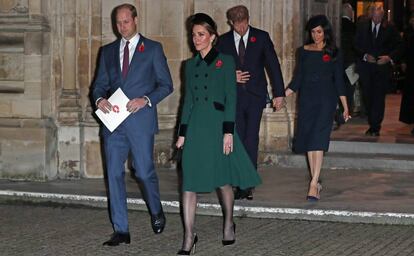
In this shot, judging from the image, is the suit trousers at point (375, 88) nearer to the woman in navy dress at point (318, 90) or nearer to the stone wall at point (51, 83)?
the stone wall at point (51, 83)

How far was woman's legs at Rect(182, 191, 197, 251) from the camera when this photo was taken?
8711mm

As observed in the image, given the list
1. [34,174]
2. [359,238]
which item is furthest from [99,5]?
[359,238]

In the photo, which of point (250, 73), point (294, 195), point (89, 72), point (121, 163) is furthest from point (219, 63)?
point (89, 72)

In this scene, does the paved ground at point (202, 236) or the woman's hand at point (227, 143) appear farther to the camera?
the paved ground at point (202, 236)

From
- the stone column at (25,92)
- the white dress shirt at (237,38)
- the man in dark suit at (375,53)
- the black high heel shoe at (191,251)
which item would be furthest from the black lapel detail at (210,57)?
the man in dark suit at (375,53)

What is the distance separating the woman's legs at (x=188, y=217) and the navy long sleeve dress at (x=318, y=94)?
2600 mm

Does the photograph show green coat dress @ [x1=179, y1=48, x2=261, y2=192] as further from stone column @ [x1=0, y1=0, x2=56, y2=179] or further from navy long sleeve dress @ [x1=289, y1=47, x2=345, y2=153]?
stone column @ [x1=0, y1=0, x2=56, y2=179]

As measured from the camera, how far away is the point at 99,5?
1290 cm

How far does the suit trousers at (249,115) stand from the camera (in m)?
11.3

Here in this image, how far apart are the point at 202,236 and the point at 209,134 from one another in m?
1.17

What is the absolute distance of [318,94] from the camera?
11078 mm

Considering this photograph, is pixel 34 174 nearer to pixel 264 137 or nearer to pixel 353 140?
pixel 264 137

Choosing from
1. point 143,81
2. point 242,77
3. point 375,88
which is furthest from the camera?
point 375,88

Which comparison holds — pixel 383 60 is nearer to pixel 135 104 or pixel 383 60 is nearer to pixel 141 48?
pixel 141 48
